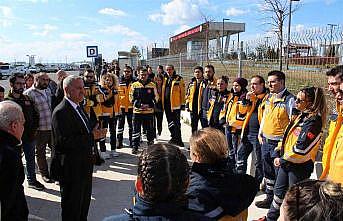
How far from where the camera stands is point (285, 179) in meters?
4.12

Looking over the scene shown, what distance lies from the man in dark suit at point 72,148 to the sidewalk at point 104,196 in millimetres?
1008

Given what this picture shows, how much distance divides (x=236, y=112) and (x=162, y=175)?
437 centimetres

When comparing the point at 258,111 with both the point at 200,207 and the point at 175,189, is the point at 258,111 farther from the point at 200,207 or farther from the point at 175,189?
the point at 175,189

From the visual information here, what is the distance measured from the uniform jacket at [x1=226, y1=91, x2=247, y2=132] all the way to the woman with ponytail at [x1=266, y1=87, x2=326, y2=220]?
167 centimetres

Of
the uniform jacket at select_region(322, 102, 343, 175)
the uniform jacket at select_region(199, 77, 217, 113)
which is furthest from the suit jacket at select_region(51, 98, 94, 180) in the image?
the uniform jacket at select_region(199, 77, 217, 113)

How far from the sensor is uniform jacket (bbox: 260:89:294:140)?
4613mm

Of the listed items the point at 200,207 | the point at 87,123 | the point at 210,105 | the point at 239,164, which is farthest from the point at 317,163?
the point at 200,207

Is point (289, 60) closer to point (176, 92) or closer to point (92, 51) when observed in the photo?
point (176, 92)

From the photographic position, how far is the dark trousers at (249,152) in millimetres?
5438

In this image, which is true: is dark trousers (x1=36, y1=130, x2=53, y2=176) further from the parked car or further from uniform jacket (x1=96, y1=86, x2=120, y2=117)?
the parked car

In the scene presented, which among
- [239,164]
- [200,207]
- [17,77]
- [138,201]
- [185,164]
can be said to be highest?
[17,77]

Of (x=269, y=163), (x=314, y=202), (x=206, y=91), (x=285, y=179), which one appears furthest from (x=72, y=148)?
(x=206, y=91)

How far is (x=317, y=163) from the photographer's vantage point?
559 centimetres

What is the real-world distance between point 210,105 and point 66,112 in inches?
155
